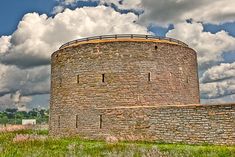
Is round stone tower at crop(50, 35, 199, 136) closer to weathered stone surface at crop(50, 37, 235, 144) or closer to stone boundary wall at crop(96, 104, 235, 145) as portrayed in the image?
weathered stone surface at crop(50, 37, 235, 144)

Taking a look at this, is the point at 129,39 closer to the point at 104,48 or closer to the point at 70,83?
the point at 104,48

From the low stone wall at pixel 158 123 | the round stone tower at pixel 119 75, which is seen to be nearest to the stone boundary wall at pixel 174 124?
the low stone wall at pixel 158 123

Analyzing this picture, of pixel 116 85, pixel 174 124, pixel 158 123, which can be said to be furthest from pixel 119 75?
pixel 174 124

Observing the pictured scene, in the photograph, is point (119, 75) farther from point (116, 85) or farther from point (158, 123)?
point (158, 123)

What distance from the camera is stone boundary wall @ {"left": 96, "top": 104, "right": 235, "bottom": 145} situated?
15430 mm

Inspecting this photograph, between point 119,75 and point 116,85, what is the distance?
65cm

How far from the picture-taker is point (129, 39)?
22.5 meters

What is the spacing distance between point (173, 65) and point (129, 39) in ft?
10.9

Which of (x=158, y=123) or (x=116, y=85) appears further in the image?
(x=116, y=85)

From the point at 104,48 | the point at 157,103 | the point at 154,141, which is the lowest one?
the point at 154,141

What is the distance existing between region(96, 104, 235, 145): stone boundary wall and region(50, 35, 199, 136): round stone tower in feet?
6.87

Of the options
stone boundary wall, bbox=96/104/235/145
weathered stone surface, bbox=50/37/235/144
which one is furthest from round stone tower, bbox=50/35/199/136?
stone boundary wall, bbox=96/104/235/145

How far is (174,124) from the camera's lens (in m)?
17.1

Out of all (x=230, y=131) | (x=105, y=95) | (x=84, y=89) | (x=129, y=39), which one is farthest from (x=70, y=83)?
(x=230, y=131)
